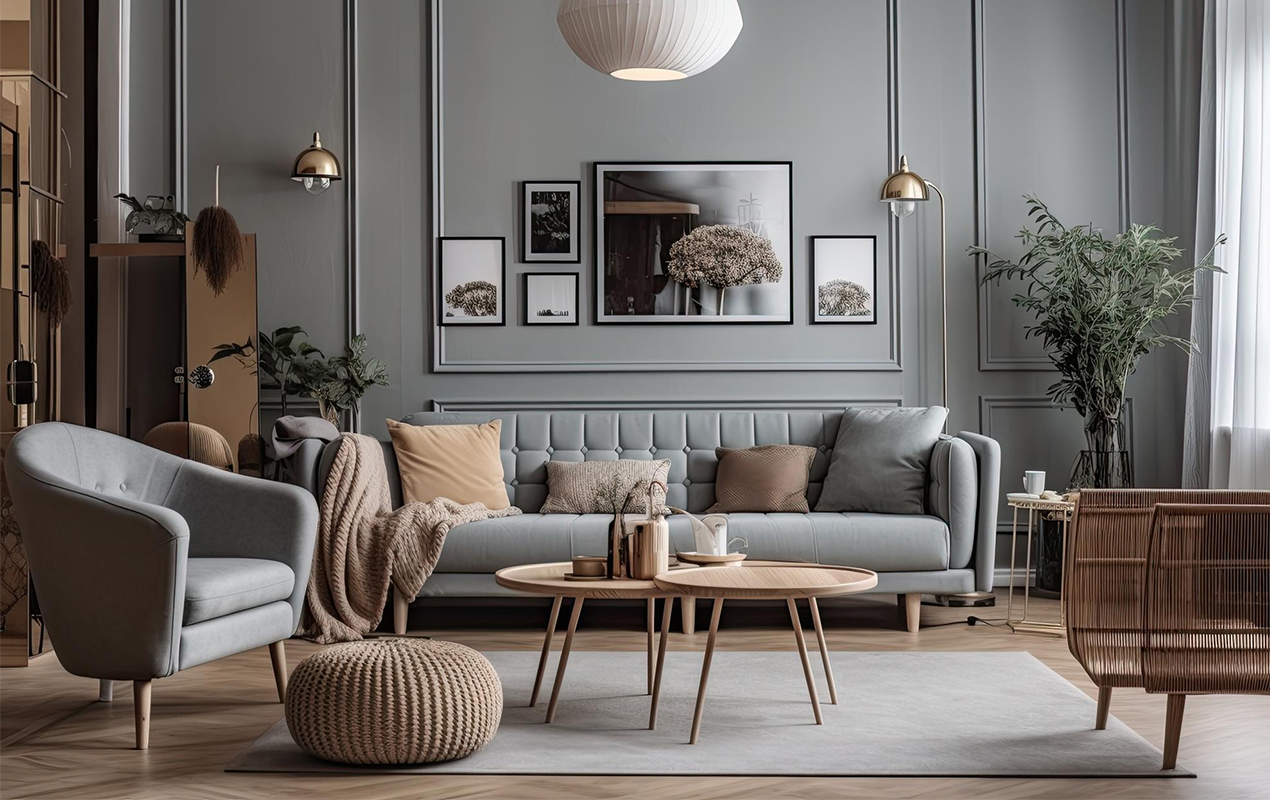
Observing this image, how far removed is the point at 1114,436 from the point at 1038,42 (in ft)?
6.33

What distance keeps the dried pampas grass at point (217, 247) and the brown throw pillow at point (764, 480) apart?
2.24 m

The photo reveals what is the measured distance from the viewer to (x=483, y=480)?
188 inches

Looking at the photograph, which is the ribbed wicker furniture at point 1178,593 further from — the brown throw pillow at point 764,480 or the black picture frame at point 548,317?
the black picture frame at point 548,317

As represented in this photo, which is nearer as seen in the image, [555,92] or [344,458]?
[344,458]

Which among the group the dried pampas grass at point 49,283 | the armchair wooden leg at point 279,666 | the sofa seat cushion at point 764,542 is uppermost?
the dried pampas grass at point 49,283

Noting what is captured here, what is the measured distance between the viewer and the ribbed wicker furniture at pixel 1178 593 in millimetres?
2516

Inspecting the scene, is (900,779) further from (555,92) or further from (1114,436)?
(555,92)

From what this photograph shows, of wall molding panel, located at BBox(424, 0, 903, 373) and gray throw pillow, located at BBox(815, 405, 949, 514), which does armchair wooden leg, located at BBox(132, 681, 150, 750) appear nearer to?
wall molding panel, located at BBox(424, 0, 903, 373)

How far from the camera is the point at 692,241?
17.5ft

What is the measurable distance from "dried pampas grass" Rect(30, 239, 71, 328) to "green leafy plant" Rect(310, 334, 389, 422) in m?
1.15

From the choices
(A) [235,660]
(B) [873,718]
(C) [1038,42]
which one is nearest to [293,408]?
(A) [235,660]

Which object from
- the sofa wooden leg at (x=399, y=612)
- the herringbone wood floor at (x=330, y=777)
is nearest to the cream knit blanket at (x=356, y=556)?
the sofa wooden leg at (x=399, y=612)

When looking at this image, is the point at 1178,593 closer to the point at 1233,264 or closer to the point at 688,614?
the point at 688,614

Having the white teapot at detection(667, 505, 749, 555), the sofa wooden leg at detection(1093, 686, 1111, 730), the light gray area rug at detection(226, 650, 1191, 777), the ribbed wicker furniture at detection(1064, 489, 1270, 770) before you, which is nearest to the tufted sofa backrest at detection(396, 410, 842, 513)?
the light gray area rug at detection(226, 650, 1191, 777)
